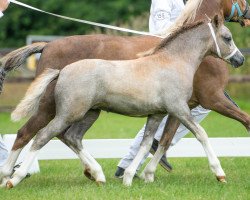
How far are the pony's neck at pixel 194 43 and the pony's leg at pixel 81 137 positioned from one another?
3.30 feet

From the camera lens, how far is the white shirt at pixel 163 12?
850 cm

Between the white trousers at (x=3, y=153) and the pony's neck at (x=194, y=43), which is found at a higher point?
the pony's neck at (x=194, y=43)

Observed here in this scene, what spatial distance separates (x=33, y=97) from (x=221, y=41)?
1.88 meters

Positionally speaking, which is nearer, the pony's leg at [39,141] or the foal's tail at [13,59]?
the pony's leg at [39,141]

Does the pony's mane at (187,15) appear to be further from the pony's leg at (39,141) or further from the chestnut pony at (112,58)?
the pony's leg at (39,141)

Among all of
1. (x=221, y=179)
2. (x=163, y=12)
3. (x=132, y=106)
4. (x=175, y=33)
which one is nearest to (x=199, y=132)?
(x=221, y=179)

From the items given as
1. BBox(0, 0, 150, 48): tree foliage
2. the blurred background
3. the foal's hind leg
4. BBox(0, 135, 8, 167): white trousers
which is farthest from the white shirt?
BBox(0, 0, 150, 48): tree foliage

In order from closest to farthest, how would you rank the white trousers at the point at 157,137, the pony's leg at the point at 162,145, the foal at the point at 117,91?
the foal at the point at 117,91
the pony's leg at the point at 162,145
the white trousers at the point at 157,137

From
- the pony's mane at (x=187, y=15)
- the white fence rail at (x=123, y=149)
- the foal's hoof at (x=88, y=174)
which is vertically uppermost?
the pony's mane at (x=187, y=15)

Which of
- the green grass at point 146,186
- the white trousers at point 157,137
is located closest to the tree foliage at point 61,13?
the green grass at point 146,186

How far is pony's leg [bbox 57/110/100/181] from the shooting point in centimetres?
801

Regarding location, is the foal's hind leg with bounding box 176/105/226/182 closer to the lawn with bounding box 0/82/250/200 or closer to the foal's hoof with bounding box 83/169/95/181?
the lawn with bounding box 0/82/250/200

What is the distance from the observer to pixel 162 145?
825 centimetres

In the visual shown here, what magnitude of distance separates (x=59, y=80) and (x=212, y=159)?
161cm
